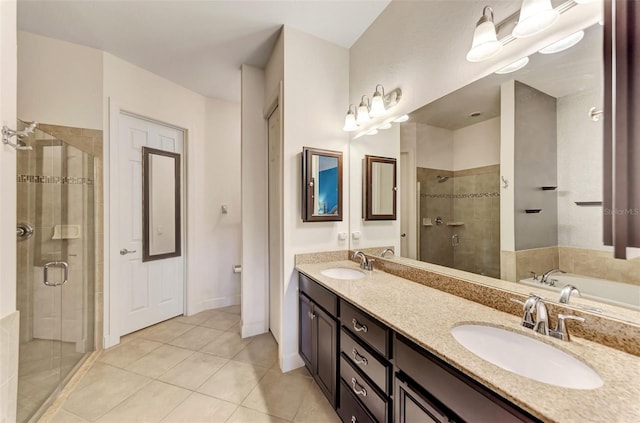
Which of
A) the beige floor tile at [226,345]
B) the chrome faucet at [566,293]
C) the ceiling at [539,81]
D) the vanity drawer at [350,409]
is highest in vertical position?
the ceiling at [539,81]

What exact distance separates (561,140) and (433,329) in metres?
0.92

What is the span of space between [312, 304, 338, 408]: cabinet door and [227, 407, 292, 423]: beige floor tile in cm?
33

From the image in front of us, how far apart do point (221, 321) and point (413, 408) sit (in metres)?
2.55

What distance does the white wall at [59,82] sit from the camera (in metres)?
2.06

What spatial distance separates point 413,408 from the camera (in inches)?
36.4

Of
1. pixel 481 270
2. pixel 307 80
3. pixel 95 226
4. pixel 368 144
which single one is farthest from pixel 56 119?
pixel 481 270

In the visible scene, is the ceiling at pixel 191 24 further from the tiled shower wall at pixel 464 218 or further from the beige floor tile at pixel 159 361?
the beige floor tile at pixel 159 361

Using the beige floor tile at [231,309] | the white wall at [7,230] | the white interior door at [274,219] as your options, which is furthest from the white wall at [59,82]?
the beige floor tile at [231,309]

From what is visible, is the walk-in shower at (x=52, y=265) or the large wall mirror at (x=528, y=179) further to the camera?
the walk-in shower at (x=52, y=265)

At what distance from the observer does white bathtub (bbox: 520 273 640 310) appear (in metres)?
0.84

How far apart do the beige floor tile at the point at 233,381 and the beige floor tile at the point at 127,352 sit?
837 mm

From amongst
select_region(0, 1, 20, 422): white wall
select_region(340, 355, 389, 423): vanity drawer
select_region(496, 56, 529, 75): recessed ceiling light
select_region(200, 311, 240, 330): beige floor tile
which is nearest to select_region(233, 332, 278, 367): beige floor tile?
select_region(200, 311, 240, 330): beige floor tile

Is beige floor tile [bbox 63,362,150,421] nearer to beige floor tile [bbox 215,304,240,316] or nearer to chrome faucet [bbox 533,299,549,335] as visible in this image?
beige floor tile [bbox 215,304,240,316]

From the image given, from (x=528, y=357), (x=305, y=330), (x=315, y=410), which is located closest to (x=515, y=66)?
(x=528, y=357)
